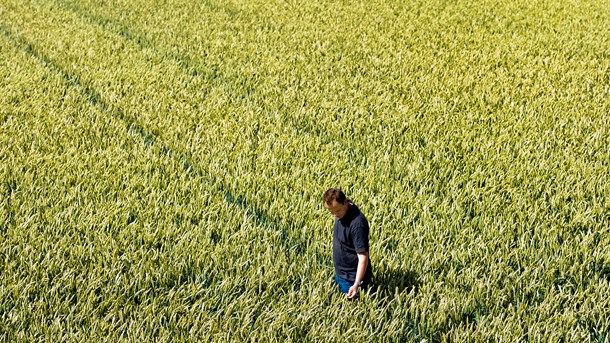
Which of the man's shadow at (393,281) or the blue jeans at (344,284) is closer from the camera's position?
the blue jeans at (344,284)

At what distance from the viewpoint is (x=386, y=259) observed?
3.84m

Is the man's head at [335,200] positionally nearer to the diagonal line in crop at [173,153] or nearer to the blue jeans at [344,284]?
the blue jeans at [344,284]

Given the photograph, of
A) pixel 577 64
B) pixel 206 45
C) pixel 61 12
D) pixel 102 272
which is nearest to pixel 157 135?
pixel 102 272

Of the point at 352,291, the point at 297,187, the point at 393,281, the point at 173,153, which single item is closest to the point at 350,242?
the point at 352,291

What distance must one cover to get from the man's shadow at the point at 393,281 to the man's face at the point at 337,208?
596mm

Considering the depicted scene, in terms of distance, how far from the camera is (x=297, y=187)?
4.78 metres

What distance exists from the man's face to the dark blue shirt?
68 mm

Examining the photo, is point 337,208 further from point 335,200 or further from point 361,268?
point 361,268

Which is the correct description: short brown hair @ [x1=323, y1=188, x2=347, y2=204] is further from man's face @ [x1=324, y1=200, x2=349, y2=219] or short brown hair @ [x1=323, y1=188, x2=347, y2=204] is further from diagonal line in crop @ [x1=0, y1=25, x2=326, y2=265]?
diagonal line in crop @ [x1=0, y1=25, x2=326, y2=265]

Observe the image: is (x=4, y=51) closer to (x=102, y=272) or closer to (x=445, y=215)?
(x=102, y=272)

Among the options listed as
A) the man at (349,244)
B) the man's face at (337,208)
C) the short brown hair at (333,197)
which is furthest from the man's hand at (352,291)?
the short brown hair at (333,197)

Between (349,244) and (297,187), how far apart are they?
1563 millimetres

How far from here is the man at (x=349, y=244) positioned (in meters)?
3.06

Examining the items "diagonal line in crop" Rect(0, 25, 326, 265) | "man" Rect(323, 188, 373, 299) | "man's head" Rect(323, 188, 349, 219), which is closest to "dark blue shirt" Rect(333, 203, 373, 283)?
"man" Rect(323, 188, 373, 299)
